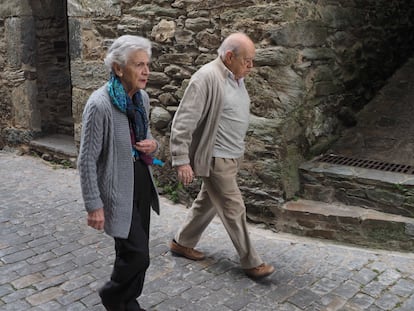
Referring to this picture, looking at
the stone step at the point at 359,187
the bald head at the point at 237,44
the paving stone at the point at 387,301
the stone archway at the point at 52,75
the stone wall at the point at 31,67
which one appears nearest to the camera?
the paving stone at the point at 387,301

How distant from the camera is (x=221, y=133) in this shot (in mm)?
3137

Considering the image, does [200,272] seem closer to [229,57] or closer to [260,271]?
[260,271]

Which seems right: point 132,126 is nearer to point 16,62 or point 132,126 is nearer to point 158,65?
point 158,65

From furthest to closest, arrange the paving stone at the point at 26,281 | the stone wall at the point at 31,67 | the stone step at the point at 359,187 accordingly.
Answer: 1. the stone wall at the point at 31,67
2. the stone step at the point at 359,187
3. the paving stone at the point at 26,281

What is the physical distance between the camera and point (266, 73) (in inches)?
156

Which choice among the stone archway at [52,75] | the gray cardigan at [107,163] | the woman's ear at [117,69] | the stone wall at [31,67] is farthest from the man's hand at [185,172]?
the stone wall at [31,67]

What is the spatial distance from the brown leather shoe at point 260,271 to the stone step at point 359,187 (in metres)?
1.03

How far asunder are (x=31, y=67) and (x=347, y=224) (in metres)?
4.69

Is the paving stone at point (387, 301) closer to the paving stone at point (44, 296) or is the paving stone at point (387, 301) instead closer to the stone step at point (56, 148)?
the paving stone at point (44, 296)

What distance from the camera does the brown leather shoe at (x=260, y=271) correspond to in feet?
10.4

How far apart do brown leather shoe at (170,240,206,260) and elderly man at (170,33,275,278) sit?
39cm

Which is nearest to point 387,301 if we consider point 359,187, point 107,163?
point 359,187

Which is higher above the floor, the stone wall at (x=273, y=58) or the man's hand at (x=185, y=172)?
the stone wall at (x=273, y=58)

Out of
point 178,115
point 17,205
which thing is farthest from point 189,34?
point 17,205
